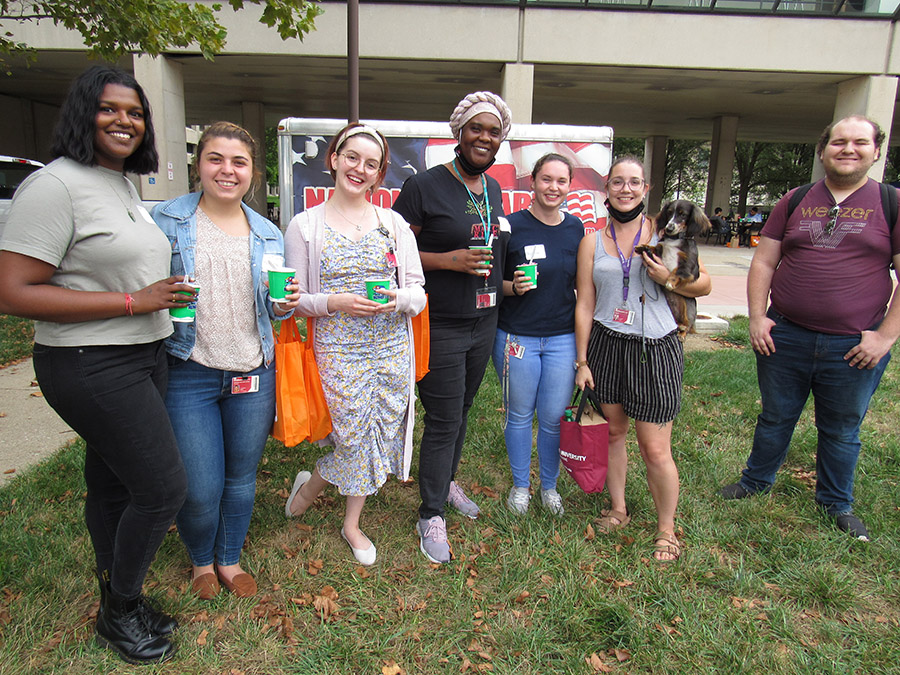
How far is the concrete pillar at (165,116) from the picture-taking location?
15.1 meters

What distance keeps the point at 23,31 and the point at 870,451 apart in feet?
62.5

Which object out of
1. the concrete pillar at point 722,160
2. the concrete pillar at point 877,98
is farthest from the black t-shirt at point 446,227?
the concrete pillar at point 722,160

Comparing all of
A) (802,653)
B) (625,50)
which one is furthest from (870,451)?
(625,50)

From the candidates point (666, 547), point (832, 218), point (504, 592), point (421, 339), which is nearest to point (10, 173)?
point (421, 339)

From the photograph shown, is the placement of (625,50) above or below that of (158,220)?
above

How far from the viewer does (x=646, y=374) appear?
113 inches

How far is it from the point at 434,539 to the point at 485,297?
4.18 feet

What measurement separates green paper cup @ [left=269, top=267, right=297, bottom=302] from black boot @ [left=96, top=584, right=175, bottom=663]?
A: 4.27ft

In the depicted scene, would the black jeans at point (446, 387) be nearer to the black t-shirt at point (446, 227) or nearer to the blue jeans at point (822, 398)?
the black t-shirt at point (446, 227)

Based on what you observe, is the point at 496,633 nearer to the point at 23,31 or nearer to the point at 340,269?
the point at 340,269

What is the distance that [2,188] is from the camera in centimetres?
1160

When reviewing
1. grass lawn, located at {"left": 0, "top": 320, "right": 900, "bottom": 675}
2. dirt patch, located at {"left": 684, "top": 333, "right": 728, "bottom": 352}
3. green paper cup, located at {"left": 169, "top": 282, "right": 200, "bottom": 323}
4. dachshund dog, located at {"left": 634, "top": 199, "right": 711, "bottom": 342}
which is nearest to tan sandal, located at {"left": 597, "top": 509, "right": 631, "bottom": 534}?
grass lawn, located at {"left": 0, "top": 320, "right": 900, "bottom": 675}

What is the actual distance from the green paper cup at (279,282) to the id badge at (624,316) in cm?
158

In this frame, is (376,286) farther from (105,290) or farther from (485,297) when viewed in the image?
(105,290)
